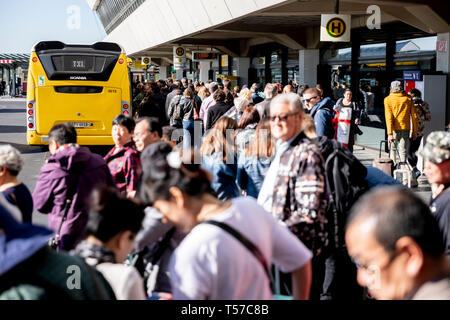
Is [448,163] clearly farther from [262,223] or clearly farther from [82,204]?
[82,204]

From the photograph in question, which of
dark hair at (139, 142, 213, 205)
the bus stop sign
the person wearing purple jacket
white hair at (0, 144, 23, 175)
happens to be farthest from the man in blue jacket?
dark hair at (139, 142, 213, 205)

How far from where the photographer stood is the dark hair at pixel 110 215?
266cm

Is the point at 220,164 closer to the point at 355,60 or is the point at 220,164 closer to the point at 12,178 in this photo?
the point at 12,178

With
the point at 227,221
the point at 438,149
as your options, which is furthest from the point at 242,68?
the point at 227,221

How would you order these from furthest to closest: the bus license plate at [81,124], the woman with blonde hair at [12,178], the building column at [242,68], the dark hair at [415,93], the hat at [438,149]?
the building column at [242,68] → the bus license plate at [81,124] → the dark hair at [415,93] → the woman with blonde hair at [12,178] → the hat at [438,149]

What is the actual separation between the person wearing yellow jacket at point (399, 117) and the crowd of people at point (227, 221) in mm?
5065

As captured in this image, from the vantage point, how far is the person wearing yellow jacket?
11703 mm

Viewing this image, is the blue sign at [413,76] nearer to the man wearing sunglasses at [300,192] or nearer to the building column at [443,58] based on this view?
the building column at [443,58]

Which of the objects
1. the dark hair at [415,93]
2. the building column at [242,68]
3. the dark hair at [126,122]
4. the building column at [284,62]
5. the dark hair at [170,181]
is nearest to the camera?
the dark hair at [170,181]

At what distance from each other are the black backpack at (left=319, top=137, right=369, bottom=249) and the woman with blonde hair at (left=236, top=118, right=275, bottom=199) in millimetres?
A: 894

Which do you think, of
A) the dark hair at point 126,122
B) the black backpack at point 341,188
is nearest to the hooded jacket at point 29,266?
the black backpack at point 341,188

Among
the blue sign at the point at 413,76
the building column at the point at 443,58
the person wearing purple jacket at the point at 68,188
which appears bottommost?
the person wearing purple jacket at the point at 68,188

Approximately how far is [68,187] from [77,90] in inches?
418

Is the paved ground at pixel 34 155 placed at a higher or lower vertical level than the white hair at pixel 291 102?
lower
